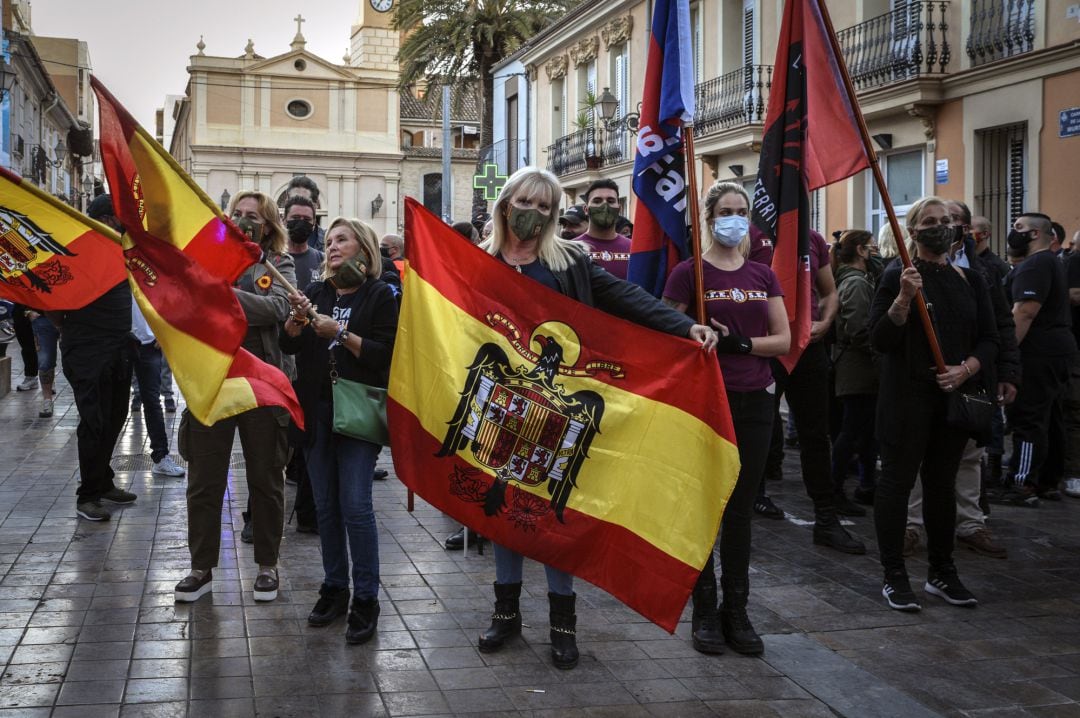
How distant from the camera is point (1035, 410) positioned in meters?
8.84

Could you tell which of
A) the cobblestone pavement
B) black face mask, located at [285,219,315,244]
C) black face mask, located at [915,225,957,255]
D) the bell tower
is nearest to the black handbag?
black face mask, located at [915,225,957,255]

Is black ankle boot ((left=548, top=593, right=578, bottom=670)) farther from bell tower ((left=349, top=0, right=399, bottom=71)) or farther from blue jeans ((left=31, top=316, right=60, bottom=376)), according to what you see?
bell tower ((left=349, top=0, right=399, bottom=71))

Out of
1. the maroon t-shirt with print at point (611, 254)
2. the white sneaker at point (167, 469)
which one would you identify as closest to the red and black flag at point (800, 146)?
the maroon t-shirt with print at point (611, 254)

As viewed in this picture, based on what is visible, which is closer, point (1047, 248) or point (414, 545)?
point (414, 545)

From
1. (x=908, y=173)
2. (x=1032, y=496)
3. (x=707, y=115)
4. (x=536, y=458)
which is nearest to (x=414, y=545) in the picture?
(x=536, y=458)

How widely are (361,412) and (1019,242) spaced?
5806 mm

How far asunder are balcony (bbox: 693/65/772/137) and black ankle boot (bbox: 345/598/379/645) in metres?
17.1

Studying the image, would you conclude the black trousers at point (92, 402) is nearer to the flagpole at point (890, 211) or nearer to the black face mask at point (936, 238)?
the flagpole at point (890, 211)

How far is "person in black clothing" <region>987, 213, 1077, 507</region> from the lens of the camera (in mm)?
8711

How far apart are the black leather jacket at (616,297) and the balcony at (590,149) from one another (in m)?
22.4

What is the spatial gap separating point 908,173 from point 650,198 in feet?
46.1

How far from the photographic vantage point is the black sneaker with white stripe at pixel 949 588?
600 cm

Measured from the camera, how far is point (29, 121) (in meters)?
41.4

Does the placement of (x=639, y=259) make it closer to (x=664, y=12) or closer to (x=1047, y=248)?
(x=664, y=12)
